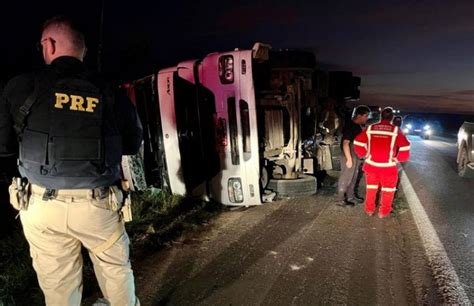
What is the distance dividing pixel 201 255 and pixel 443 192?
505cm

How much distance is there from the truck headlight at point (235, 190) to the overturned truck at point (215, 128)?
1cm

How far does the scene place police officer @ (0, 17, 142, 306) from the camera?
2135 millimetres

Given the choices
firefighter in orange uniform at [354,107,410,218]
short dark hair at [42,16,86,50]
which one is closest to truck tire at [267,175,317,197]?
firefighter in orange uniform at [354,107,410,218]

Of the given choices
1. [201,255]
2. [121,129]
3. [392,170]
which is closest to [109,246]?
[121,129]

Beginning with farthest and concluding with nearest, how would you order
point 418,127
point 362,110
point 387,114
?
point 418,127 → point 362,110 → point 387,114

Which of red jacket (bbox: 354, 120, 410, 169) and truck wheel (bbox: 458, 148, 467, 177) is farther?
truck wheel (bbox: 458, 148, 467, 177)

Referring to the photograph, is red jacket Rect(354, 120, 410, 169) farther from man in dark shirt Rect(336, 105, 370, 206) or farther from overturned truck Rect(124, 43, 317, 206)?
overturned truck Rect(124, 43, 317, 206)

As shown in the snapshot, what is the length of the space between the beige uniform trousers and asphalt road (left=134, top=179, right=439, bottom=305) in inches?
39.1

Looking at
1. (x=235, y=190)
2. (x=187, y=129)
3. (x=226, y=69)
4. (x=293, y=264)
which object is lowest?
(x=293, y=264)

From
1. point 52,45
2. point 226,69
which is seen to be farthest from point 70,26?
point 226,69

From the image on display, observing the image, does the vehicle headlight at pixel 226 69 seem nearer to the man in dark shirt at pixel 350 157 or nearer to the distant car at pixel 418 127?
the man in dark shirt at pixel 350 157

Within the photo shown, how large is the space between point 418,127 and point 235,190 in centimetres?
1735

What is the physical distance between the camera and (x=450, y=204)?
20.7 ft

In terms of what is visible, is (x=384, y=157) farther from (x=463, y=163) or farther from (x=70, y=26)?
(x=70, y=26)
